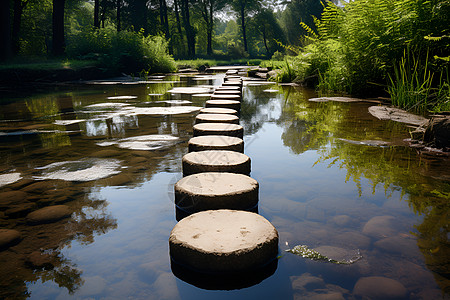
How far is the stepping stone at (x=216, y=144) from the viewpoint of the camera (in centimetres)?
261

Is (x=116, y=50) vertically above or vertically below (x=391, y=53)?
above

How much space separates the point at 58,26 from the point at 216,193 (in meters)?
16.3

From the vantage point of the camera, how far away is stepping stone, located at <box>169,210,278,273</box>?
1.33 meters

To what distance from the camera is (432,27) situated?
5008 mm

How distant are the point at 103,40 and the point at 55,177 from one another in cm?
1375

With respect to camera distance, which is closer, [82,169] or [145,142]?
[82,169]

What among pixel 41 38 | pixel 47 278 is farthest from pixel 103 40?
pixel 41 38

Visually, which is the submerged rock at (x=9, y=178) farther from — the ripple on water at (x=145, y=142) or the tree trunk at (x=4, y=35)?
the tree trunk at (x=4, y=35)

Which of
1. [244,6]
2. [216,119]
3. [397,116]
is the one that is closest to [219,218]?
[216,119]

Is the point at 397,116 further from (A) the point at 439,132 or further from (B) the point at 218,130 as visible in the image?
(B) the point at 218,130

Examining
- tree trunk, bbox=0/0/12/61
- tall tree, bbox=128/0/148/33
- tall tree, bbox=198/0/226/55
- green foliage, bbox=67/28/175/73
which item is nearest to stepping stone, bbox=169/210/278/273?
green foliage, bbox=67/28/175/73

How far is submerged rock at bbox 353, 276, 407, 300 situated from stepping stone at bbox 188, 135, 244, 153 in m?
1.48

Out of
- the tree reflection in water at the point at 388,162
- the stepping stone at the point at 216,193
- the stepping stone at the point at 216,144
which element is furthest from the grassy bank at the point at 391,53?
the stepping stone at the point at 216,193

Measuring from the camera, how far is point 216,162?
225cm
